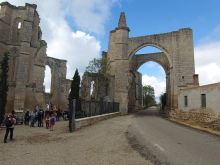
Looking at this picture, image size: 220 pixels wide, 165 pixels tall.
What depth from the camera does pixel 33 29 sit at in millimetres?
27797

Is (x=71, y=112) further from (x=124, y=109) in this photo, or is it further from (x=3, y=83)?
(x=124, y=109)

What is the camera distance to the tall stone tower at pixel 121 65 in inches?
1346

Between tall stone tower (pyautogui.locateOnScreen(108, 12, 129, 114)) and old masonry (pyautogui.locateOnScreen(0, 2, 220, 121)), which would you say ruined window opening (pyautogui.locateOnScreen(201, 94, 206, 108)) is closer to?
old masonry (pyautogui.locateOnScreen(0, 2, 220, 121))

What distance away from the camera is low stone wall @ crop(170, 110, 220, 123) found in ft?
57.9

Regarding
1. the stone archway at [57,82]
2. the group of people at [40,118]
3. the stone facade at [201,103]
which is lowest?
the group of people at [40,118]

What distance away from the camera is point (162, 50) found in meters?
33.4

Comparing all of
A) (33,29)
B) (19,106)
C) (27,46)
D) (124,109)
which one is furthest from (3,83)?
(124,109)

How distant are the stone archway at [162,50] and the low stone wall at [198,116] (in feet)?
15.3

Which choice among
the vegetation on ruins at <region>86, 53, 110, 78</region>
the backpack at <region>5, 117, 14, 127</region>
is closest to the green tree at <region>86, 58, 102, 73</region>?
the vegetation on ruins at <region>86, 53, 110, 78</region>

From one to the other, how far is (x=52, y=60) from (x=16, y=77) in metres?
14.5

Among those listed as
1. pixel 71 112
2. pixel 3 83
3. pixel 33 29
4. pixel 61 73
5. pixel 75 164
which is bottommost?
pixel 75 164

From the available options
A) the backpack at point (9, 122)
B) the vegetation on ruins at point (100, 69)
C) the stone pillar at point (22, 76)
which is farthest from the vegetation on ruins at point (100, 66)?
the backpack at point (9, 122)

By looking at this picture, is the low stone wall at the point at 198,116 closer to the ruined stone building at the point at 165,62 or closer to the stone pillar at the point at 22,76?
the ruined stone building at the point at 165,62

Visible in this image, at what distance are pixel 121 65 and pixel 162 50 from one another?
620 centimetres
